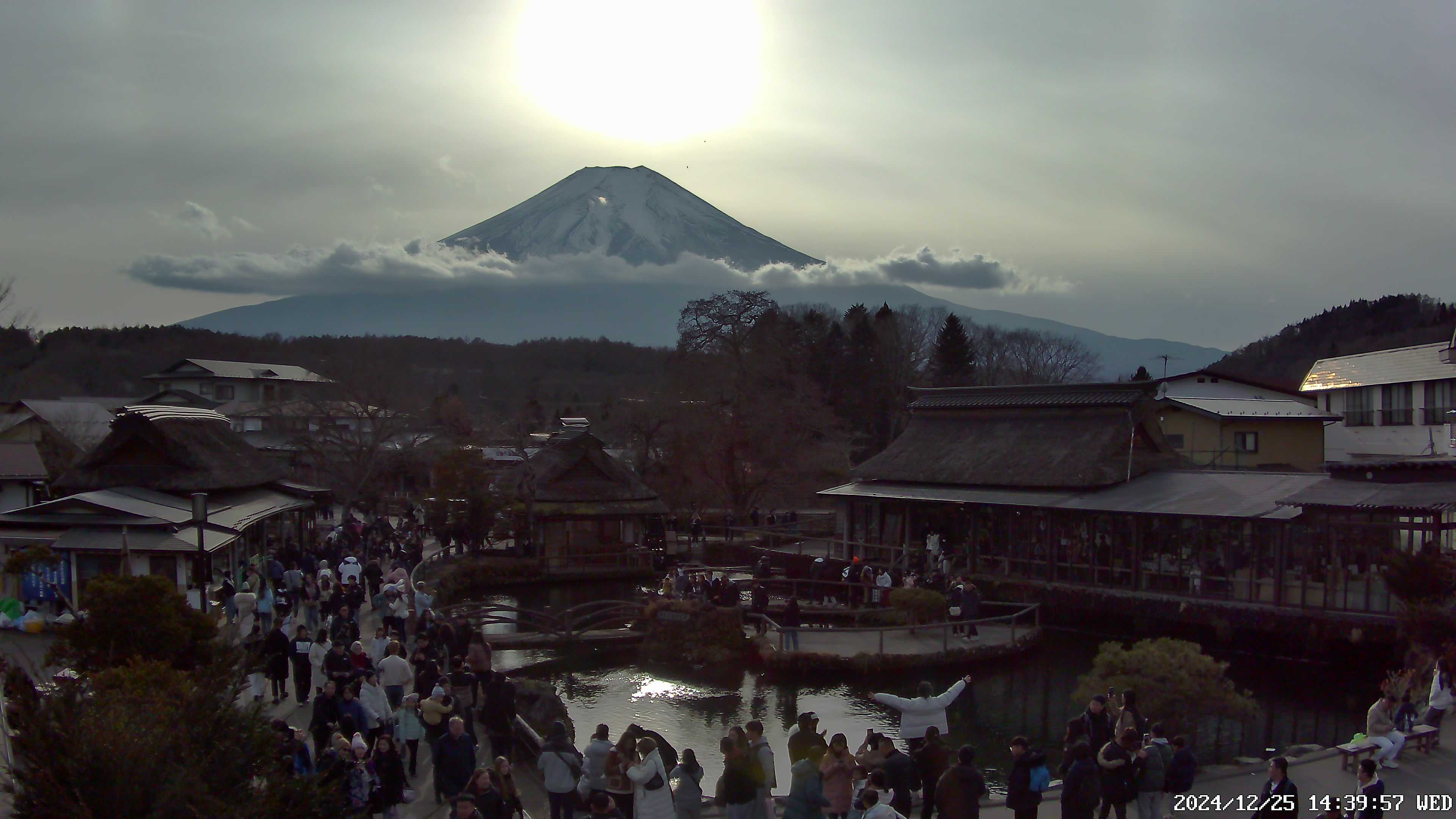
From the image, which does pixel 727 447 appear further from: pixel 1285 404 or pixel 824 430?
pixel 1285 404

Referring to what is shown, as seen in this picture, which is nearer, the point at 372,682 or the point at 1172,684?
the point at 372,682

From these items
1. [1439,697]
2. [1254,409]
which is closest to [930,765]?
[1439,697]

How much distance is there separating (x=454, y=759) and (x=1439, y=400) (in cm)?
4148

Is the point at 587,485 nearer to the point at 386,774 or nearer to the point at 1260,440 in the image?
the point at 386,774

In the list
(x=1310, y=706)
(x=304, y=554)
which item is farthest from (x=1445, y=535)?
(x=304, y=554)

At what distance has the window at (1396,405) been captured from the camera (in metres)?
40.0

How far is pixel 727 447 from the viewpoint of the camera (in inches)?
1559

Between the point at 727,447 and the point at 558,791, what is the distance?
30.5m

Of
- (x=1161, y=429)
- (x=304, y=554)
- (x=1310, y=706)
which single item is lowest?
(x=1310, y=706)

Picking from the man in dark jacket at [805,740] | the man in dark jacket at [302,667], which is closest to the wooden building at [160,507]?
the man in dark jacket at [302,667]

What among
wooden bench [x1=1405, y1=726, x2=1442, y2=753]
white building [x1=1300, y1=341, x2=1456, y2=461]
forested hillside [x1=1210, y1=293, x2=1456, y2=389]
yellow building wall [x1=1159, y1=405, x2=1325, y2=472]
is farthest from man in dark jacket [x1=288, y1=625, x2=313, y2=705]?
forested hillside [x1=1210, y1=293, x2=1456, y2=389]

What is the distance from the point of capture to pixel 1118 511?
2377 cm

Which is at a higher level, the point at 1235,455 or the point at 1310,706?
the point at 1235,455

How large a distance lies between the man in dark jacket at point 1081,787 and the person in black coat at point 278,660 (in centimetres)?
1063
